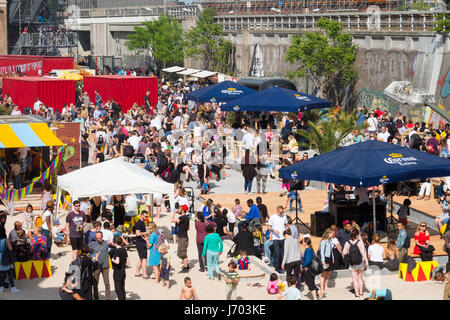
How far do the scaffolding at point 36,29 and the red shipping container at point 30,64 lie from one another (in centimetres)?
1847

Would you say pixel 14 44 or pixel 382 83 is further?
pixel 14 44

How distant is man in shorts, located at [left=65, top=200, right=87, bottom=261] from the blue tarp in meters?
4.79

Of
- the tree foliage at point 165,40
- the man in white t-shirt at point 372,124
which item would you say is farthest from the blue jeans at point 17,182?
the tree foliage at point 165,40

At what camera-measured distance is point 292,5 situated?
6406 centimetres

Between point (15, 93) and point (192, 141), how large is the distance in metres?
18.8

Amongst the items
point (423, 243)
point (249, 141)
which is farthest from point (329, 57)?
point (423, 243)

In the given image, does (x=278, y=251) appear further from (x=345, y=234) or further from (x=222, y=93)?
(x=222, y=93)

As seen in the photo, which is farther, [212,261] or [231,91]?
[231,91]

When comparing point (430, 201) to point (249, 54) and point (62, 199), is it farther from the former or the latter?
point (249, 54)

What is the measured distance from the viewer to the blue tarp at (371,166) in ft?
59.1

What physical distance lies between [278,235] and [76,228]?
440 centimetres

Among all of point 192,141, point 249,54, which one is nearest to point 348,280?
point 192,141

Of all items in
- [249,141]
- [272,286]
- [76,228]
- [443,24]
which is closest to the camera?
[272,286]

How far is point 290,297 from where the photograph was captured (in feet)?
46.0
